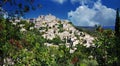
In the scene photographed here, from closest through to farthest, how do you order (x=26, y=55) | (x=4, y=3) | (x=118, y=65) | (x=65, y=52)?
(x=4, y=3) → (x=26, y=55) → (x=118, y=65) → (x=65, y=52)

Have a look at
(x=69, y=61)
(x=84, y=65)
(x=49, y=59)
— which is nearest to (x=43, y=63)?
(x=49, y=59)

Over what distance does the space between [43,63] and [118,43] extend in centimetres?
2565

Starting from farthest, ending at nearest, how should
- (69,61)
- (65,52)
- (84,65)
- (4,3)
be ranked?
(65,52) → (69,61) → (84,65) → (4,3)

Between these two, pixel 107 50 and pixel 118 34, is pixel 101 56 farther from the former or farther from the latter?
pixel 118 34

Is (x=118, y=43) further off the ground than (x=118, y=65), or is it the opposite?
(x=118, y=43)

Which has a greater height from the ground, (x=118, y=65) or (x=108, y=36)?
(x=108, y=36)

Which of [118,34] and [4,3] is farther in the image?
[118,34]

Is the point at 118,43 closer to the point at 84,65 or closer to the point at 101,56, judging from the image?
the point at 101,56

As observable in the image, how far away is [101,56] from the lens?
66750 mm

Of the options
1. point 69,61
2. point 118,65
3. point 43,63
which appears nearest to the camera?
point 118,65

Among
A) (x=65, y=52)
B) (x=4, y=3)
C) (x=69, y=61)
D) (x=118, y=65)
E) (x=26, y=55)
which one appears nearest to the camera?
(x=4, y=3)

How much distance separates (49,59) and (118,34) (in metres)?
23.5

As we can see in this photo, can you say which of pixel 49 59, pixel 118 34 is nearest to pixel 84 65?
pixel 49 59

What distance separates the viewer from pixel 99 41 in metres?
66.9
